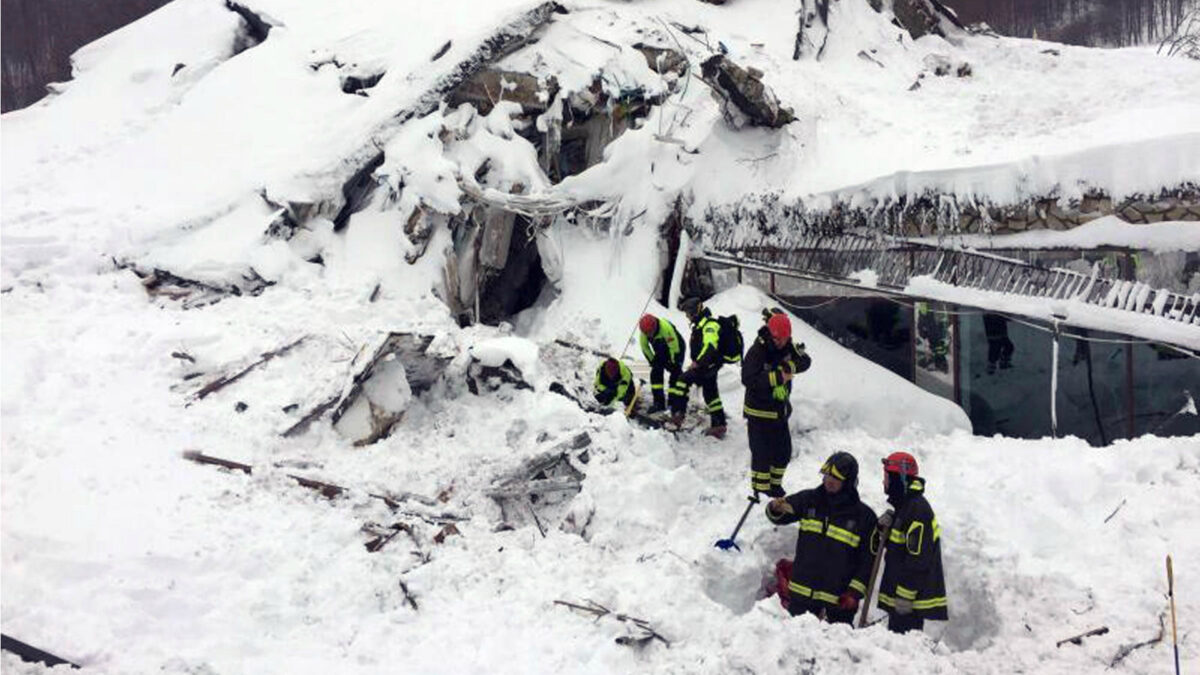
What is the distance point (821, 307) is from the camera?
9.40 m

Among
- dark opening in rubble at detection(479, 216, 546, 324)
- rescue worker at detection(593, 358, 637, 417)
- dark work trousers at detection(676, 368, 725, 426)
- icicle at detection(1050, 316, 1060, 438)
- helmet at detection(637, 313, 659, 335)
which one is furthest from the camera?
dark opening in rubble at detection(479, 216, 546, 324)

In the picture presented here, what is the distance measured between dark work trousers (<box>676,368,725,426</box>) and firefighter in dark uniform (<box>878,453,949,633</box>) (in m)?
2.97

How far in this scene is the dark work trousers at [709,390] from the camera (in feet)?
26.2

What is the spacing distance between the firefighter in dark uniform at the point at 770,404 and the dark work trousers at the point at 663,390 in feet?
3.77

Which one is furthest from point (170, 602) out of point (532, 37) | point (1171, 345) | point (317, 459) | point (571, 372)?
point (532, 37)

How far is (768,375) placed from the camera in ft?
22.7

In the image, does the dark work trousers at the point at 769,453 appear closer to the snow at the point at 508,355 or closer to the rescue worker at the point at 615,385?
the rescue worker at the point at 615,385

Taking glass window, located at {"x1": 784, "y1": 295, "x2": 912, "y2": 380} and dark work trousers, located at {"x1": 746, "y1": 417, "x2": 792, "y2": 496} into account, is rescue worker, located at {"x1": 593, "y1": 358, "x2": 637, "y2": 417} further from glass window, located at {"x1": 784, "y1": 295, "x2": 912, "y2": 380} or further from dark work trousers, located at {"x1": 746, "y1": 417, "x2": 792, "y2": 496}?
glass window, located at {"x1": 784, "y1": 295, "x2": 912, "y2": 380}

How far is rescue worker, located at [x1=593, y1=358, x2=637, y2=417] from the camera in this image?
8242 mm

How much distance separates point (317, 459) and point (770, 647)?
4.18m

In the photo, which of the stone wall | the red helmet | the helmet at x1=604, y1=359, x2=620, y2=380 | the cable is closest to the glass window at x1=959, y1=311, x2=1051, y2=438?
the cable

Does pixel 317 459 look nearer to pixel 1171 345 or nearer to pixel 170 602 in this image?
pixel 170 602

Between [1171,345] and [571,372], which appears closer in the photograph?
[1171,345]

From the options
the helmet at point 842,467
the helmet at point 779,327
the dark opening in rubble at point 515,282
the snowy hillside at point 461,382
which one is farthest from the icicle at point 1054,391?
the dark opening in rubble at point 515,282
